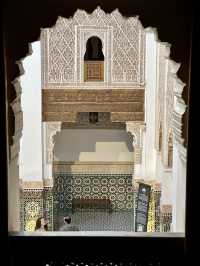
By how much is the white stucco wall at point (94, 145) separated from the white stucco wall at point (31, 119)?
57.4 inches

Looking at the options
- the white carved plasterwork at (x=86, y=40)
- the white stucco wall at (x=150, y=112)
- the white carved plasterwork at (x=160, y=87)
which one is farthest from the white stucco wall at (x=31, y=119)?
the white carved plasterwork at (x=160, y=87)

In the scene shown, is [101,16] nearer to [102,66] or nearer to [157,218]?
[102,66]

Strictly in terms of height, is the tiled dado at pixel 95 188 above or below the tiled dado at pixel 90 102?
below

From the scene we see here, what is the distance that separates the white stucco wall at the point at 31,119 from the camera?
725cm

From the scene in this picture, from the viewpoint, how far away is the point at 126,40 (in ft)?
23.6

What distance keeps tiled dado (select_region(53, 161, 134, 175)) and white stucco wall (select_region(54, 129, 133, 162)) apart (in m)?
0.09

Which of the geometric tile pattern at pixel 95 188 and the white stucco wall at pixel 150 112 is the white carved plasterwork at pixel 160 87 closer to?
the white stucco wall at pixel 150 112

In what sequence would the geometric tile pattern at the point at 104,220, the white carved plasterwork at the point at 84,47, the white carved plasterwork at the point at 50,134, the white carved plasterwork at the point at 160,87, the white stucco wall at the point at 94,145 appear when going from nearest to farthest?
1. the white carved plasterwork at the point at 160,87
2. the white carved plasterwork at the point at 84,47
3. the white carved plasterwork at the point at 50,134
4. the geometric tile pattern at the point at 104,220
5. the white stucco wall at the point at 94,145

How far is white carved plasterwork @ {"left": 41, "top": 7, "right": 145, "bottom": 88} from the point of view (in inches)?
282

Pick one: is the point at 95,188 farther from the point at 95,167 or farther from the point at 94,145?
the point at 94,145

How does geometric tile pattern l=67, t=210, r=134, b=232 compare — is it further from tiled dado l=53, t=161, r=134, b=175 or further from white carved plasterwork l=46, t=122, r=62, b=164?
white carved plasterwork l=46, t=122, r=62, b=164
